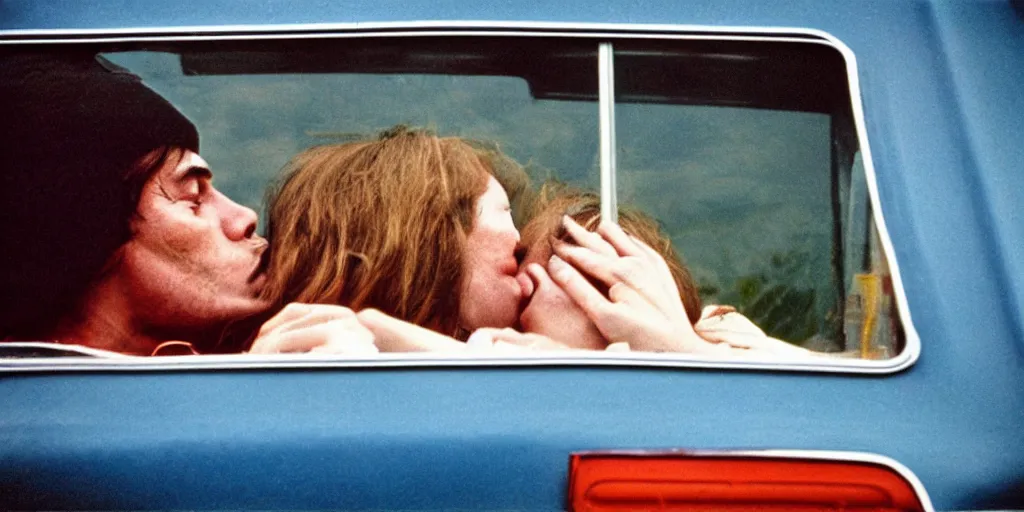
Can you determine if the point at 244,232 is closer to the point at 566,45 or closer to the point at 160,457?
the point at 160,457

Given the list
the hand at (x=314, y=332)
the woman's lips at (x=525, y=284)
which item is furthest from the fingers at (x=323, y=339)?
A: the woman's lips at (x=525, y=284)

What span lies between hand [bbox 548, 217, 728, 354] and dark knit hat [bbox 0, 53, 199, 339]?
2.44 ft

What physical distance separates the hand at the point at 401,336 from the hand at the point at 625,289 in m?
0.25

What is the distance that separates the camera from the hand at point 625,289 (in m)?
2.07

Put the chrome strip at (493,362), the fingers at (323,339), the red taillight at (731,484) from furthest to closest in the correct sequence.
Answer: the fingers at (323,339) → the chrome strip at (493,362) → the red taillight at (731,484)

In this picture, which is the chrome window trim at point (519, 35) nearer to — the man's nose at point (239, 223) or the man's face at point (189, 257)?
the man's face at point (189, 257)

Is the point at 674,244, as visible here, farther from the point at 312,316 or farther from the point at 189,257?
the point at 189,257

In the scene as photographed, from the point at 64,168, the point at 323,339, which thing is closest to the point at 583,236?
the point at 323,339

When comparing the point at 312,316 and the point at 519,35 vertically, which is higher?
the point at 519,35

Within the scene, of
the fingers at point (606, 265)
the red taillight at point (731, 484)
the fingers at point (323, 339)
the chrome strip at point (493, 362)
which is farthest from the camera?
the fingers at point (606, 265)

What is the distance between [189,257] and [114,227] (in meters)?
0.15

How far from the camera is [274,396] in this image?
1912 millimetres

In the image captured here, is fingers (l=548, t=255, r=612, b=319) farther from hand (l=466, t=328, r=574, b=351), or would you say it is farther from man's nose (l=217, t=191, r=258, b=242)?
man's nose (l=217, t=191, r=258, b=242)

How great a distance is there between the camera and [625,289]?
7.01 ft
